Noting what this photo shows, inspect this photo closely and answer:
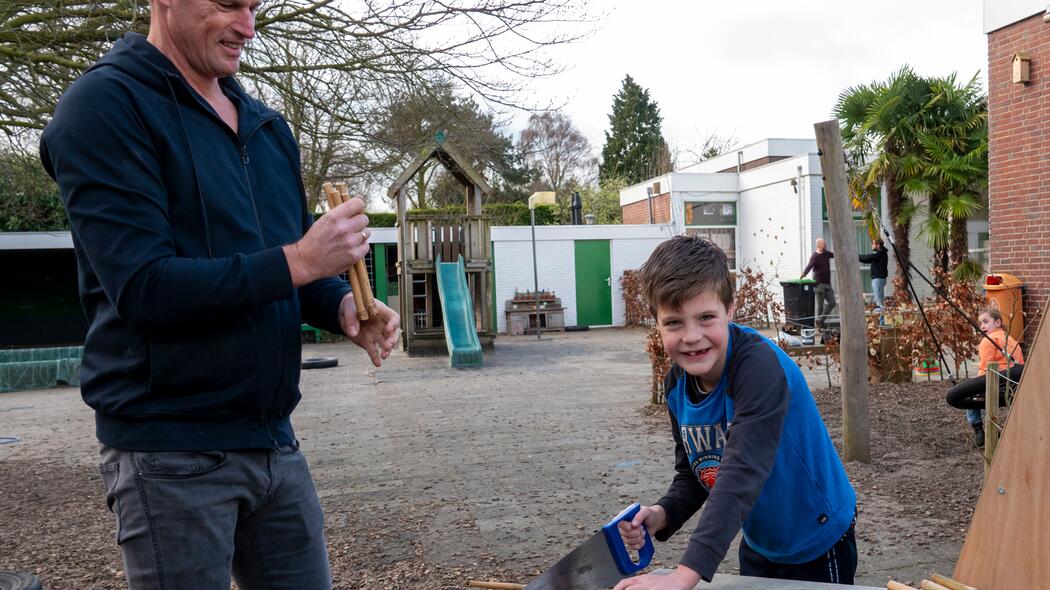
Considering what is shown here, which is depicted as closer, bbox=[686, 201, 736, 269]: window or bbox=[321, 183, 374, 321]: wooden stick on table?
bbox=[321, 183, 374, 321]: wooden stick on table

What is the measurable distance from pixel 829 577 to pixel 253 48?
7.02m

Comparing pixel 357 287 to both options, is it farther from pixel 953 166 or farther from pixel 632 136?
pixel 632 136

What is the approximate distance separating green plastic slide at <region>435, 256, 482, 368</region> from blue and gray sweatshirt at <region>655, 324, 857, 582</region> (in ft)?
39.5

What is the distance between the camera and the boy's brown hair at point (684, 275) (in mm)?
2070

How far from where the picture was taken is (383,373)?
45.0ft

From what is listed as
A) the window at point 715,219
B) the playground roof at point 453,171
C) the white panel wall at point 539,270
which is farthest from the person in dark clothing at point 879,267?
the white panel wall at point 539,270

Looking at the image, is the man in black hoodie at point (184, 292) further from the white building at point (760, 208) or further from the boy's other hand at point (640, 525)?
the white building at point (760, 208)

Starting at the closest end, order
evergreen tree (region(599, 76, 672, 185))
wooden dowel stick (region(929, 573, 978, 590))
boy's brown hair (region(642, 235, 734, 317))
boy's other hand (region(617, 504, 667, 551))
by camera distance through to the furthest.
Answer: wooden dowel stick (region(929, 573, 978, 590)) → boy's brown hair (region(642, 235, 734, 317)) → boy's other hand (region(617, 504, 667, 551)) → evergreen tree (region(599, 76, 672, 185))

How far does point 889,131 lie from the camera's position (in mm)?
17484

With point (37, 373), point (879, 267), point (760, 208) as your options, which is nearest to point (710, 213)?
point (760, 208)

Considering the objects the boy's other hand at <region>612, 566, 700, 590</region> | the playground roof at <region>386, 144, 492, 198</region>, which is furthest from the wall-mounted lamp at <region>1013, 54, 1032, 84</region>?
the boy's other hand at <region>612, 566, 700, 590</region>

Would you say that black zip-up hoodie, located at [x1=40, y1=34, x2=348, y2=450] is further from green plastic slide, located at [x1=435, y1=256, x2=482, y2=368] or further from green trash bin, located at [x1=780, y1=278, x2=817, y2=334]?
green trash bin, located at [x1=780, y1=278, x2=817, y2=334]

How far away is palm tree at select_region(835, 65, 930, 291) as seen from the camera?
17141 millimetres

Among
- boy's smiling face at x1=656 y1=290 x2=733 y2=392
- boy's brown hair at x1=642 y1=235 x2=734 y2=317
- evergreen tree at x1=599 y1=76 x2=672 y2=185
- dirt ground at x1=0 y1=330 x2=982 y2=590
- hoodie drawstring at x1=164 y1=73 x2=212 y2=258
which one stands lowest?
dirt ground at x1=0 y1=330 x2=982 y2=590
